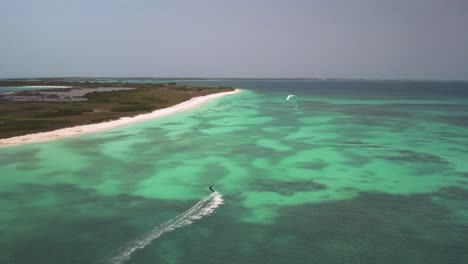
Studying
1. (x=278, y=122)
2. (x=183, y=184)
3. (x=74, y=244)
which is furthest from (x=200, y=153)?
(x=278, y=122)

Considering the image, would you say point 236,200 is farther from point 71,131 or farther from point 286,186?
point 71,131

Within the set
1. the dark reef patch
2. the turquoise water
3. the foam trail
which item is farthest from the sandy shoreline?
the dark reef patch

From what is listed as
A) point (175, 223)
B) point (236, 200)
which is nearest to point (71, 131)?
point (236, 200)

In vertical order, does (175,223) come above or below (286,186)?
below

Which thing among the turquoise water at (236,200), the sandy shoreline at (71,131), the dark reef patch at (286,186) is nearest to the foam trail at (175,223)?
the turquoise water at (236,200)

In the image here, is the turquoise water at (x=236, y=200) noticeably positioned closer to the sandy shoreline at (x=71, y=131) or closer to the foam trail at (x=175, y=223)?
the foam trail at (x=175, y=223)

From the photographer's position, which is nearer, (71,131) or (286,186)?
(286,186)
